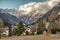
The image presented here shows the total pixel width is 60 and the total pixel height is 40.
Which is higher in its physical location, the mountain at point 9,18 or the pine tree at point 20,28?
the mountain at point 9,18

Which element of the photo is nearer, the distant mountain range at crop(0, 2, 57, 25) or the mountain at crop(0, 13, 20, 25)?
the mountain at crop(0, 13, 20, 25)

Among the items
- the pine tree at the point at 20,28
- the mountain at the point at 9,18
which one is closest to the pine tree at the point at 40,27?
the pine tree at the point at 20,28

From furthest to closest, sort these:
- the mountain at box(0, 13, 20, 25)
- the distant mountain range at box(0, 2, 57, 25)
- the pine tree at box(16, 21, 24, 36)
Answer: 1. the distant mountain range at box(0, 2, 57, 25)
2. the mountain at box(0, 13, 20, 25)
3. the pine tree at box(16, 21, 24, 36)

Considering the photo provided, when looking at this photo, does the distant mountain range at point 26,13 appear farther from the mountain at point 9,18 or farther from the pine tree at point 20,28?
the pine tree at point 20,28

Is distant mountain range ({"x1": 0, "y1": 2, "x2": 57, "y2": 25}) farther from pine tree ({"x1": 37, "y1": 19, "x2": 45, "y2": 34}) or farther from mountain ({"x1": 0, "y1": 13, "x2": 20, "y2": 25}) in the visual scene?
pine tree ({"x1": 37, "y1": 19, "x2": 45, "y2": 34})

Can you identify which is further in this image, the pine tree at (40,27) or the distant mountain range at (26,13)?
the distant mountain range at (26,13)

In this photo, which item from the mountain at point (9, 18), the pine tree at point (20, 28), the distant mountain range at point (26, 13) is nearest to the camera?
the pine tree at point (20, 28)

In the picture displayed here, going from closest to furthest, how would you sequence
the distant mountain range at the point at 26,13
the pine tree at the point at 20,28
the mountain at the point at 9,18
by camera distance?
the pine tree at the point at 20,28
the mountain at the point at 9,18
the distant mountain range at the point at 26,13

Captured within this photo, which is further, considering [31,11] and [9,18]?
[31,11]

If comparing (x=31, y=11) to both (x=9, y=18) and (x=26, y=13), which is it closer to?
(x=26, y=13)

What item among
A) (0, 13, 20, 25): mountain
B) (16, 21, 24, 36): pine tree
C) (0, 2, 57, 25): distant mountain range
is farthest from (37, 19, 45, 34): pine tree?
(0, 13, 20, 25): mountain

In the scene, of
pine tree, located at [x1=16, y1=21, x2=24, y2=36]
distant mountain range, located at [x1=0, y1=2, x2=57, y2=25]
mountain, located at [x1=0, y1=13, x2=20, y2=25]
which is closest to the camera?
pine tree, located at [x1=16, y1=21, x2=24, y2=36]

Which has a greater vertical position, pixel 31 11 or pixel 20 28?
pixel 31 11

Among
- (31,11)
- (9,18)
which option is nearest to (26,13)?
(31,11)
